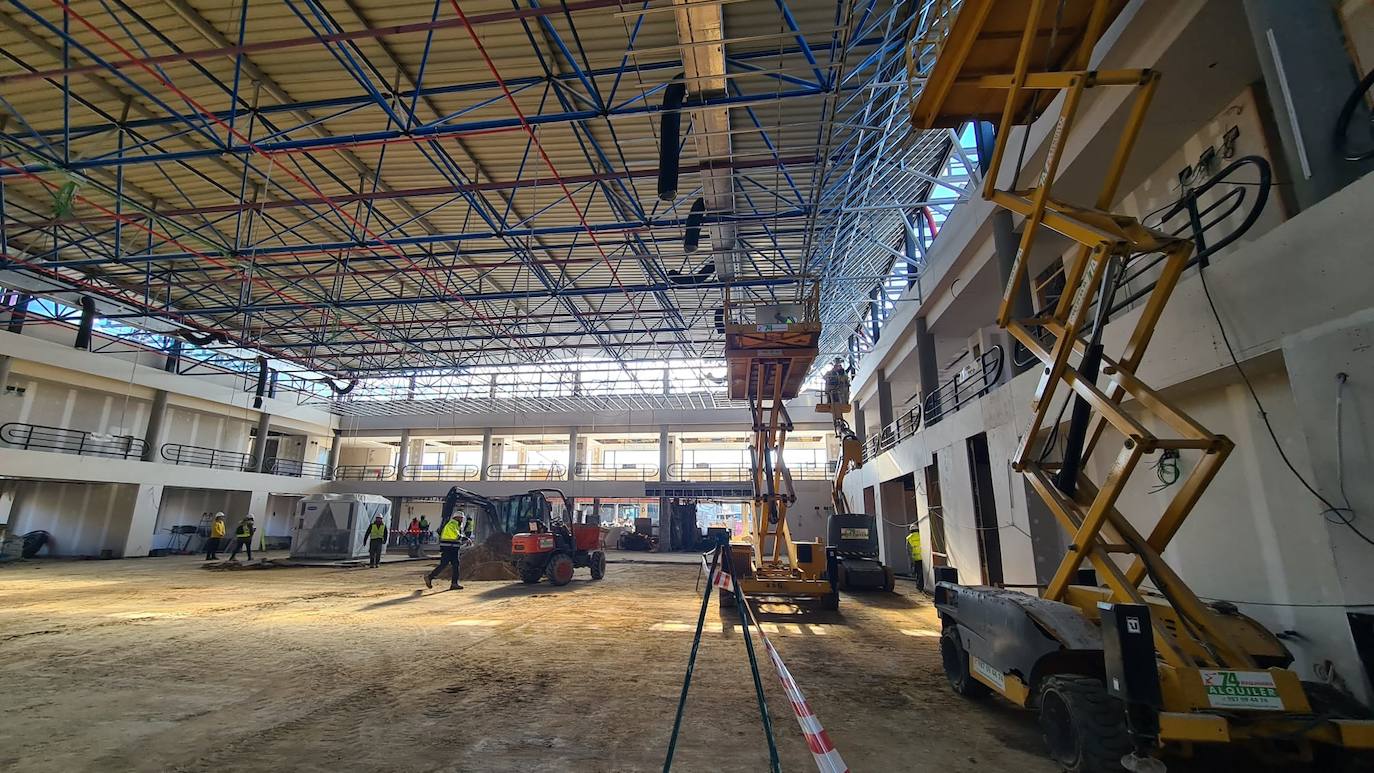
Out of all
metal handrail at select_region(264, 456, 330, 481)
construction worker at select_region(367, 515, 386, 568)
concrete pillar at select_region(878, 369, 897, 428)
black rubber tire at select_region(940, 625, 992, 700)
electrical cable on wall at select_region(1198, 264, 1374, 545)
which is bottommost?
black rubber tire at select_region(940, 625, 992, 700)

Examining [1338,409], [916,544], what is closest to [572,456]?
[916,544]

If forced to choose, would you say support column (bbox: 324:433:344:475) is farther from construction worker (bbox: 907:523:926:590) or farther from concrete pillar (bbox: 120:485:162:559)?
construction worker (bbox: 907:523:926:590)

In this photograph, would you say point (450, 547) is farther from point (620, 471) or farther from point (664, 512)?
point (620, 471)

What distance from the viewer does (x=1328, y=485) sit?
4.06 m

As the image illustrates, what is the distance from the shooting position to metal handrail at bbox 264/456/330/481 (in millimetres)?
30844

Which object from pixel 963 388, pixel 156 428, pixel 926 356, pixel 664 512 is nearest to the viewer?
pixel 963 388

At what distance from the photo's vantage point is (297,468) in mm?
33031

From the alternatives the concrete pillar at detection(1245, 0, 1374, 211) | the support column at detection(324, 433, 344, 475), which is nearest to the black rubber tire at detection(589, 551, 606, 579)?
the concrete pillar at detection(1245, 0, 1374, 211)

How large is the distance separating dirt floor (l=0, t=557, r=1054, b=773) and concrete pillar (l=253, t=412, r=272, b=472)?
1966cm

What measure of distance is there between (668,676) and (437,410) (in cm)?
3206

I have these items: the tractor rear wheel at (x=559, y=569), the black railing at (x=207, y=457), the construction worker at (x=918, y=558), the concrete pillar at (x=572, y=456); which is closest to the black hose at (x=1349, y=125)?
the construction worker at (x=918, y=558)

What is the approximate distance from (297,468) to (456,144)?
29.5m

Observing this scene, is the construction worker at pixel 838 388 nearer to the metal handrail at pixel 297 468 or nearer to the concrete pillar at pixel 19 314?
the concrete pillar at pixel 19 314

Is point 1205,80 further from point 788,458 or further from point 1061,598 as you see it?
point 788,458
